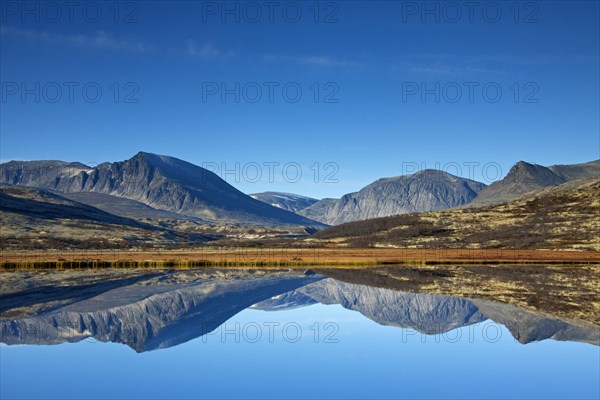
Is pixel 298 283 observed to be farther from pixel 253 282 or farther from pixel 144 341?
pixel 144 341

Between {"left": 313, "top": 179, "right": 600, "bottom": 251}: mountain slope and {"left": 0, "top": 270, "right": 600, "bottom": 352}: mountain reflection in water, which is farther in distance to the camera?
{"left": 313, "top": 179, "right": 600, "bottom": 251}: mountain slope

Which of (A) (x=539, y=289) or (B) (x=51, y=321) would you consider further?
(A) (x=539, y=289)

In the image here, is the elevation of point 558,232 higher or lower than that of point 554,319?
higher

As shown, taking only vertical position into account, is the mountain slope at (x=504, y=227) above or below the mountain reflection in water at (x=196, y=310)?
above

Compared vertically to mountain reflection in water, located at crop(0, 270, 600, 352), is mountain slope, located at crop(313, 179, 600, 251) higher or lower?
higher

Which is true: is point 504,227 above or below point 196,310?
above

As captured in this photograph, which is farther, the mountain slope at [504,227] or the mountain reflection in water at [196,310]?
the mountain slope at [504,227]

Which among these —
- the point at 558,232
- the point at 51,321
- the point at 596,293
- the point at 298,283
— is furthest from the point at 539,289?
the point at 558,232

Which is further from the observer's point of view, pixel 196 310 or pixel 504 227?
pixel 504 227
